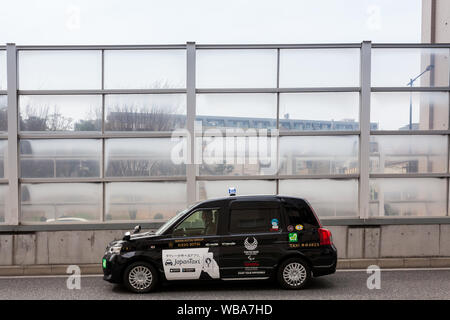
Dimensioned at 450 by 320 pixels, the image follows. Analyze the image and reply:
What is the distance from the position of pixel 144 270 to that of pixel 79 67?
529cm

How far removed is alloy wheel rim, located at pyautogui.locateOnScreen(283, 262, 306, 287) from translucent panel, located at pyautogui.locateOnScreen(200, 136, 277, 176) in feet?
9.78

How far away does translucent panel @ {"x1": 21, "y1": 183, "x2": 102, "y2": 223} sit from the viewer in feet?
30.5

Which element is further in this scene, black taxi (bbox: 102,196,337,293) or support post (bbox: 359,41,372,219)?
support post (bbox: 359,41,372,219)

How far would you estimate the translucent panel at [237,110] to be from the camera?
9500 mm

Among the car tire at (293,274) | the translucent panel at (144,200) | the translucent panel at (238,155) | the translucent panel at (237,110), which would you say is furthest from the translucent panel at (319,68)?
the car tire at (293,274)

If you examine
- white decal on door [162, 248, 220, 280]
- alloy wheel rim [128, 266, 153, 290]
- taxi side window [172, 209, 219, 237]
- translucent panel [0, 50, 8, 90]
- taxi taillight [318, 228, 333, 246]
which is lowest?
alloy wheel rim [128, 266, 153, 290]

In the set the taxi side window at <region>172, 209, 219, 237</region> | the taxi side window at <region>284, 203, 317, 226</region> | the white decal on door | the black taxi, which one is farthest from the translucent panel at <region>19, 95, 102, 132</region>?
the taxi side window at <region>284, 203, 317, 226</region>

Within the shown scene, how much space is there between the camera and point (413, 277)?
315 inches

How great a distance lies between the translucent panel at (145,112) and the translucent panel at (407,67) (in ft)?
15.9

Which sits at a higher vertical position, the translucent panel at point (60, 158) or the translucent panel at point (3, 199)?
Answer: the translucent panel at point (60, 158)

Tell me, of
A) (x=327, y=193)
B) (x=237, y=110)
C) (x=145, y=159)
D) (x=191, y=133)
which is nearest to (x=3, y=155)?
(x=145, y=159)

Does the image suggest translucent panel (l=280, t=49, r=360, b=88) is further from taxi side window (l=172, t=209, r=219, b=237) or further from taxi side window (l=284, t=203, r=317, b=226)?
taxi side window (l=172, t=209, r=219, b=237)

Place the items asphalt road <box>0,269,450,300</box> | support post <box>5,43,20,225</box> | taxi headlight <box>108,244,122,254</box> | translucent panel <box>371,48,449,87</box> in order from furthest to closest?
1. translucent panel <box>371,48,449,87</box>
2. support post <box>5,43,20,225</box>
3. taxi headlight <box>108,244,122,254</box>
4. asphalt road <box>0,269,450,300</box>

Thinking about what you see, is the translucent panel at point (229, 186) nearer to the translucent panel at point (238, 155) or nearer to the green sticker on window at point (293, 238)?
the translucent panel at point (238, 155)
